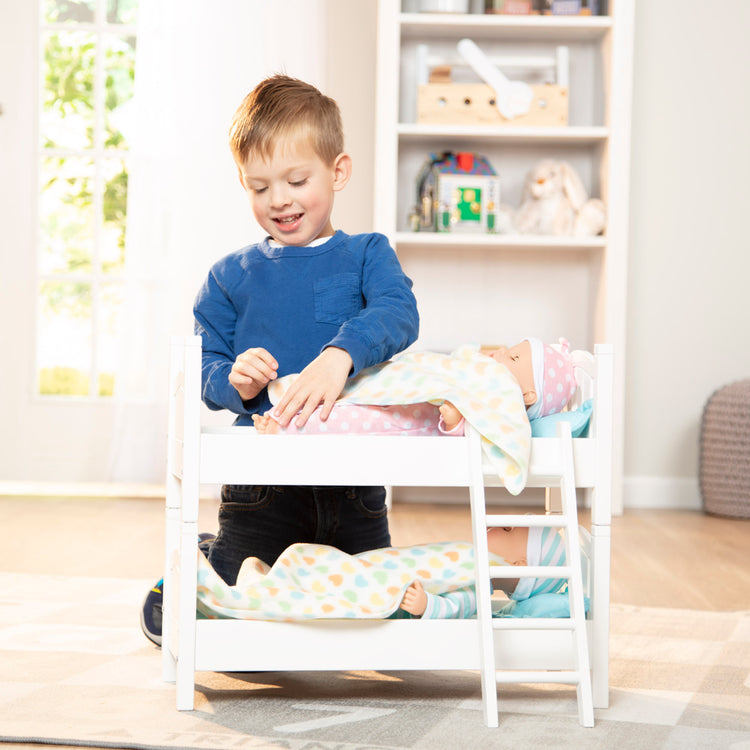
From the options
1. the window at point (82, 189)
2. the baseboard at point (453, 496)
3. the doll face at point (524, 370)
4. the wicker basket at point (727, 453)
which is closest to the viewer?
the doll face at point (524, 370)

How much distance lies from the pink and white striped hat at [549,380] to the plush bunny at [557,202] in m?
1.84

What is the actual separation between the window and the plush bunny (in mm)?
1366

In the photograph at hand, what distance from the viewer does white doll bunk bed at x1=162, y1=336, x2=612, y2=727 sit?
117 centimetres

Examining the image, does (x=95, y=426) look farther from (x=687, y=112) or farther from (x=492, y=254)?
(x=687, y=112)

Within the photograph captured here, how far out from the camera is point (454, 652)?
120 cm

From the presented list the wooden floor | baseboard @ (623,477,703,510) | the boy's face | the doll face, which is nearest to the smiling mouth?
the boy's face

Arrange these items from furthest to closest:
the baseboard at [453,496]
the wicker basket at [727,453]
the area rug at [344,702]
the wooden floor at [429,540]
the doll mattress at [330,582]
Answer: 1. the baseboard at [453,496]
2. the wicker basket at [727,453]
3. the wooden floor at [429,540]
4. the doll mattress at [330,582]
5. the area rug at [344,702]

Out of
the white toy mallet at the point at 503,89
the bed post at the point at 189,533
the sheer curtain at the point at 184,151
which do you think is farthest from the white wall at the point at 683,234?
the bed post at the point at 189,533

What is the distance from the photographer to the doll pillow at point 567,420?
1.29 m

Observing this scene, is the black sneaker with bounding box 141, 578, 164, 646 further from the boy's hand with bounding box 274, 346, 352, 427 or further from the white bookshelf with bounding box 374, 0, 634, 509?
the white bookshelf with bounding box 374, 0, 634, 509

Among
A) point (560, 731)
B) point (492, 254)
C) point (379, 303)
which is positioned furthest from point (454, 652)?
point (492, 254)

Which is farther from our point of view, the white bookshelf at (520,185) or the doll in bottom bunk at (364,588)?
the white bookshelf at (520,185)

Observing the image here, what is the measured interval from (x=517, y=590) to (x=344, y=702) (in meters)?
0.26

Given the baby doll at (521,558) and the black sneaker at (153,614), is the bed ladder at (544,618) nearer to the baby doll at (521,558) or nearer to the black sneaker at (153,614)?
the baby doll at (521,558)
